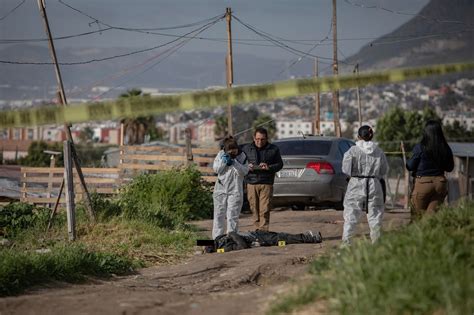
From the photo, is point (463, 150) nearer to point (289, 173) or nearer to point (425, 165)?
point (289, 173)

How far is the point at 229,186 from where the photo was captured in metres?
14.1

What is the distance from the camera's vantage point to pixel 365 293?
6.62m

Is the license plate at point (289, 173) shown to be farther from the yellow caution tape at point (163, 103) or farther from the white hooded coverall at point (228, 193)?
the yellow caution tape at point (163, 103)

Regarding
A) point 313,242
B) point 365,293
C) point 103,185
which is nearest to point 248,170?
point 313,242

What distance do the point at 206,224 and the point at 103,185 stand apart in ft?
29.2

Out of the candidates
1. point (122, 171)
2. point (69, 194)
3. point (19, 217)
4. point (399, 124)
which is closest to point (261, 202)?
point (69, 194)

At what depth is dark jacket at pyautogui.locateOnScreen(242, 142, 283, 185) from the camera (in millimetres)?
14539

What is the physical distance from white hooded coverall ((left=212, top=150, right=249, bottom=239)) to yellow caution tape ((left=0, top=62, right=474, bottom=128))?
3494 millimetres

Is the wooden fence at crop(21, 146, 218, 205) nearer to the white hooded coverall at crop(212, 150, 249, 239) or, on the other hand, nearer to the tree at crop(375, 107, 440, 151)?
the white hooded coverall at crop(212, 150, 249, 239)

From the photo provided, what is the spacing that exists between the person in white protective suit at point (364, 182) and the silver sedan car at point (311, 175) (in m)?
6.90

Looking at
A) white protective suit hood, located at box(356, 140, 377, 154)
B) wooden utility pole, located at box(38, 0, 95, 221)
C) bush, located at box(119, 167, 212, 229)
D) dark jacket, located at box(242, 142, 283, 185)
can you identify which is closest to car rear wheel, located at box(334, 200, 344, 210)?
bush, located at box(119, 167, 212, 229)

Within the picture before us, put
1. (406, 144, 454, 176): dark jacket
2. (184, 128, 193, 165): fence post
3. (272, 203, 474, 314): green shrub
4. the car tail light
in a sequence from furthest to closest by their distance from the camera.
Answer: (184, 128, 193, 165): fence post → the car tail light → (406, 144, 454, 176): dark jacket → (272, 203, 474, 314): green shrub

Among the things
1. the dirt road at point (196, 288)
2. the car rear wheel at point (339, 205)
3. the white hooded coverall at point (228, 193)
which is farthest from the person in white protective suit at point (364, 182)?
the car rear wheel at point (339, 205)

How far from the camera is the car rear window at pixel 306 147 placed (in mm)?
19453
